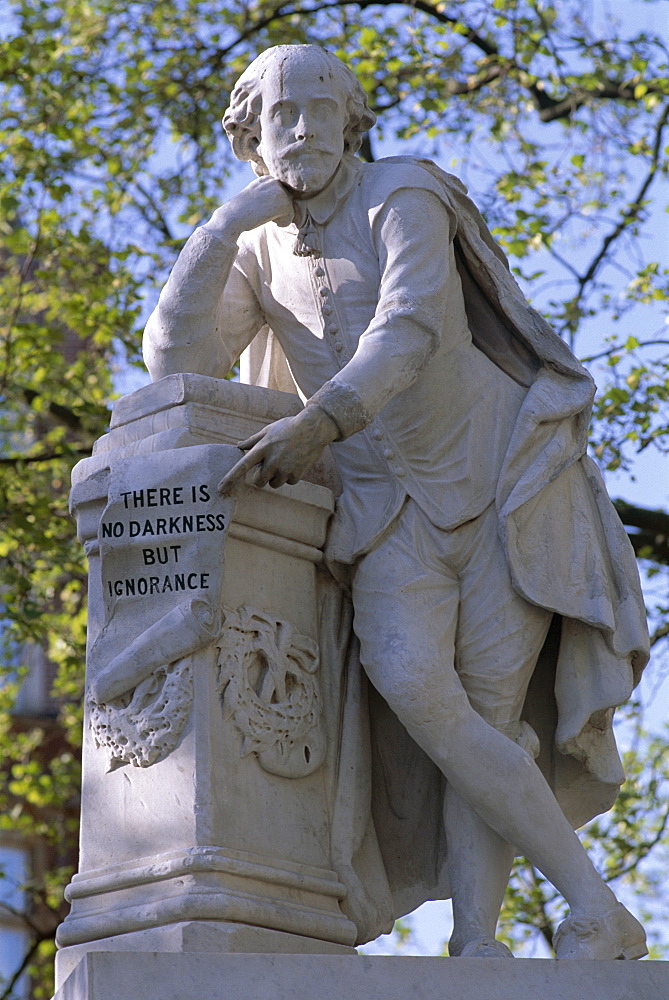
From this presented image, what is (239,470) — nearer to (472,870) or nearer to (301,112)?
(301,112)

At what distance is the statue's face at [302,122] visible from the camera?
5043 mm

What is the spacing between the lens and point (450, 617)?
15.8 ft

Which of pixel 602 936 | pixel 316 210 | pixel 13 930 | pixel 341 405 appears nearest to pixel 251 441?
pixel 341 405

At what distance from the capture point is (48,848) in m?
15.8

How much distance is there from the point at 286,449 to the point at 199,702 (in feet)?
2.17

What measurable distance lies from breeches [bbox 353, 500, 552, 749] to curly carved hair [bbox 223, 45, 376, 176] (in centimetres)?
111

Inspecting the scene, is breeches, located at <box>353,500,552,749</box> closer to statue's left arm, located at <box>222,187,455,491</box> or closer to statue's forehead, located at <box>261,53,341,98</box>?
statue's left arm, located at <box>222,187,455,491</box>

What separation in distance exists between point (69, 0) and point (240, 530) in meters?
8.20

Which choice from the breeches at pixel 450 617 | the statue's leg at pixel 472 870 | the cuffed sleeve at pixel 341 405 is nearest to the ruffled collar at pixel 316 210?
the cuffed sleeve at pixel 341 405

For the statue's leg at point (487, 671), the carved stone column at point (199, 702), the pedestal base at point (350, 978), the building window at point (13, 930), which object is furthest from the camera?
the building window at point (13, 930)

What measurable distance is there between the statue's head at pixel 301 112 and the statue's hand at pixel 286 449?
0.82 meters

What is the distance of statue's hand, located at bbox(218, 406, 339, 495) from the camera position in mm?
4547

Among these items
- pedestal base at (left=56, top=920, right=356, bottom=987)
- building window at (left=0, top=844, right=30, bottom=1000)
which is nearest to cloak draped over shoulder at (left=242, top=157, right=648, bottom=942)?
pedestal base at (left=56, top=920, right=356, bottom=987)

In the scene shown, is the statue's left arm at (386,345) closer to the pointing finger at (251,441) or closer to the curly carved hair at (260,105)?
the pointing finger at (251,441)
